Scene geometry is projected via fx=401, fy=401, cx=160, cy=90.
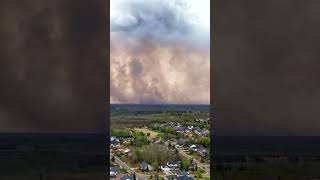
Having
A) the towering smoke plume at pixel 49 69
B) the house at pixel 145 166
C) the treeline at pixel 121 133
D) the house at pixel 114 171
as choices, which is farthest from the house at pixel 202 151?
the towering smoke plume at pixel 49 69

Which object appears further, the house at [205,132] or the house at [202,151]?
the house at [202,151]

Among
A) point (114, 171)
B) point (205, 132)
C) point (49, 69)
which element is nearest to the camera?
point (49, 69)


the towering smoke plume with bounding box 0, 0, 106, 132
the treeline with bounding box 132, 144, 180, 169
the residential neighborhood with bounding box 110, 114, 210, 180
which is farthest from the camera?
the treeline with bounding box 132, 144, 180, 169

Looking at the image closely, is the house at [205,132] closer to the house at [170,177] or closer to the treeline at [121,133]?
the house at [170,177]

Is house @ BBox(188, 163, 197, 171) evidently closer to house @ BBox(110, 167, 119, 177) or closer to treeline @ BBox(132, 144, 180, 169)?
treeline @ BBox(132, 144, 180, 169)

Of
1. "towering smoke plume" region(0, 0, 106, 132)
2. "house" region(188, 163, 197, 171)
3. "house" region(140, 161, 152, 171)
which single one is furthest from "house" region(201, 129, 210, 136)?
"towering smoke plume" region(0, 0, 106, 132)

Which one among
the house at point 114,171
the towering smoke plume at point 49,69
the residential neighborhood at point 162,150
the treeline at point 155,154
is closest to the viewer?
the towering smoke plume at point 49,69

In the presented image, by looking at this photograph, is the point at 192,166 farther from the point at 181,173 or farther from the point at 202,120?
the point at 202,120

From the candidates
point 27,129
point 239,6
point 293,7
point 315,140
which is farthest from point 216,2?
point 27,129

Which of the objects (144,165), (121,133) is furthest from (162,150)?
(121,133)

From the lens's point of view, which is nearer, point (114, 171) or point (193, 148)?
point (114, 171)

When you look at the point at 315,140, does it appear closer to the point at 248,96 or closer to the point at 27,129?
the point at 248,96

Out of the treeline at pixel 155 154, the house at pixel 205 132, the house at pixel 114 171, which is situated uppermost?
the house at pixel 205 132
